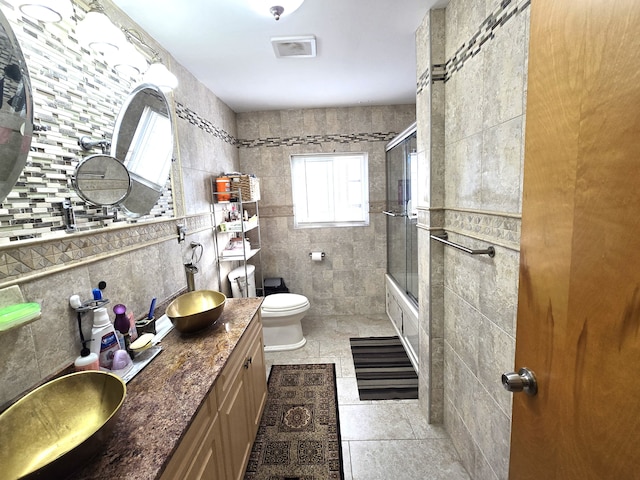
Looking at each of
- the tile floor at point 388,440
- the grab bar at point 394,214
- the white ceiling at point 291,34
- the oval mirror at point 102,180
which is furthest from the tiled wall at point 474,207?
the oval mirror at point 102,180

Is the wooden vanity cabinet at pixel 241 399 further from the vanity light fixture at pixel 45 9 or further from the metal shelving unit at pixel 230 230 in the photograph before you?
the vanity light fixture at pixel 45 9

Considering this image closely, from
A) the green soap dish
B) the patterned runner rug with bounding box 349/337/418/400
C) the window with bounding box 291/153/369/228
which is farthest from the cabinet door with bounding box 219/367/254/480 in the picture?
the window with bounding box 291/153/369/228

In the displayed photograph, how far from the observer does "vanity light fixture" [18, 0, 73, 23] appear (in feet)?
2.85

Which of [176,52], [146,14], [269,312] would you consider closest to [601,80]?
[146,14]

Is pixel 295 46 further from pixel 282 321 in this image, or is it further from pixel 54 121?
pixel 282 321

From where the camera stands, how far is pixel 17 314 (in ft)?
2.70

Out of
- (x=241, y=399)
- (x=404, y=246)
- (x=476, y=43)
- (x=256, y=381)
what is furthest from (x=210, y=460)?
(x=404, y=246)

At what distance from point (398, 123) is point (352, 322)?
2273 mm

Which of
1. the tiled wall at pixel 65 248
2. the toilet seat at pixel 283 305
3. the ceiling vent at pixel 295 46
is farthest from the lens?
the toilet seat at pixel 283 305

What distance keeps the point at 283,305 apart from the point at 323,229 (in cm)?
105

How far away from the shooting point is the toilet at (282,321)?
2.70 metres

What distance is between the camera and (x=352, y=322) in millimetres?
3350

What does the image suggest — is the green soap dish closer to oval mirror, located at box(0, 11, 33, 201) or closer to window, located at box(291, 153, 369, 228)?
oval mirror, located at box(0, 11, 33, 201)

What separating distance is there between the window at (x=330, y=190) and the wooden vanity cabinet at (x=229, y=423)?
6.05 feet
